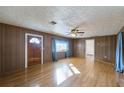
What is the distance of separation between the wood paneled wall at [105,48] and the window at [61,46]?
2776 mm

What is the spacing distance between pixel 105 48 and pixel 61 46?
3.62m

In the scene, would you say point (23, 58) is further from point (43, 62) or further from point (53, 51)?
point (53, 51)

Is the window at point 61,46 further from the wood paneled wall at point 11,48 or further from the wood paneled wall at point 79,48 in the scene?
the wood paneled wall at point 11,48

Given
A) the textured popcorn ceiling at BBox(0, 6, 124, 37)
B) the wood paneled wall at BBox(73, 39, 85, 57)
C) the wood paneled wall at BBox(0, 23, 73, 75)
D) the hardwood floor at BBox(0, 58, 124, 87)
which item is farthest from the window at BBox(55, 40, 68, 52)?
the textured popcorn ceiling at BBox(0, 6, 124, 37)

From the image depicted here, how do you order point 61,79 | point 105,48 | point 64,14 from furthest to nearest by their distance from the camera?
1. point 105,48
2. point 61,79
3. point 64,14

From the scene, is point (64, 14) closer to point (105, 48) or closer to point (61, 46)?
point (105, 48)

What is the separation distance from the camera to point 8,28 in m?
5.06

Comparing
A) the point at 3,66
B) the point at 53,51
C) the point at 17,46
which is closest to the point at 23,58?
the point at 17,46

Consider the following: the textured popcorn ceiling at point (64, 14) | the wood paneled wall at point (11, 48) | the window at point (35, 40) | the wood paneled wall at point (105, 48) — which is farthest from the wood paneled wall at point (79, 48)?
the textured popcorn ceiling at point (64, 14)

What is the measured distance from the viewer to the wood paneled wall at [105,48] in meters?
8.10

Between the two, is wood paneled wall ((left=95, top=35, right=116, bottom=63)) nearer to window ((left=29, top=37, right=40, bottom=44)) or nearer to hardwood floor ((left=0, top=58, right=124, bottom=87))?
hardwood floor ((left=0, top=58, right=124, bottom=87))

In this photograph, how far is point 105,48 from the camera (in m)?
8.72

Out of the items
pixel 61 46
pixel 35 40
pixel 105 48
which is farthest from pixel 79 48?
pixel 35 40
